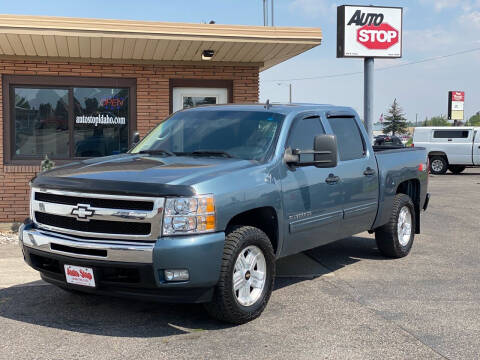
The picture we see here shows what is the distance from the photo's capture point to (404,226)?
315 inches

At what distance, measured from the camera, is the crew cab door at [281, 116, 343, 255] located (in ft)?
18.2

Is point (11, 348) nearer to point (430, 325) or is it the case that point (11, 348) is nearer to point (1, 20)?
point (430, 325)

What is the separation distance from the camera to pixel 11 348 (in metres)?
4.46

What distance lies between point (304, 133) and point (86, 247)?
2567 millimetres

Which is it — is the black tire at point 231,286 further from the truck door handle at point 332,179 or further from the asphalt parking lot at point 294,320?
the truck door handle at point 332,179

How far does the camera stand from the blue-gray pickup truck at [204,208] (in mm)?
4484

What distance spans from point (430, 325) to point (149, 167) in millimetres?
2734

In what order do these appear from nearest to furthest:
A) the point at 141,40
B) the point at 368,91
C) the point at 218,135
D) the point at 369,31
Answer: the point at 218,135
the point at 141,40
the point at 368,91
the point at 369,31

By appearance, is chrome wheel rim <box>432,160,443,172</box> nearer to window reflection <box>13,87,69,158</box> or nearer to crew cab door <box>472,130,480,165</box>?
crew cab door <box>472,130,480,165</box>

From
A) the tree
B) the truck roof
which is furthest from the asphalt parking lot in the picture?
the tree

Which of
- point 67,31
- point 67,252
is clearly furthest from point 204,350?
point 67,31

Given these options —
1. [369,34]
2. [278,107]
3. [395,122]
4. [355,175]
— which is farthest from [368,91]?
[395,122]

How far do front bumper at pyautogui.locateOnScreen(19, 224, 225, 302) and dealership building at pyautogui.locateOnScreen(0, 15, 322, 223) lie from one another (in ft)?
18.7

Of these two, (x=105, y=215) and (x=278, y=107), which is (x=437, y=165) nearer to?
(x=278, y=107)
